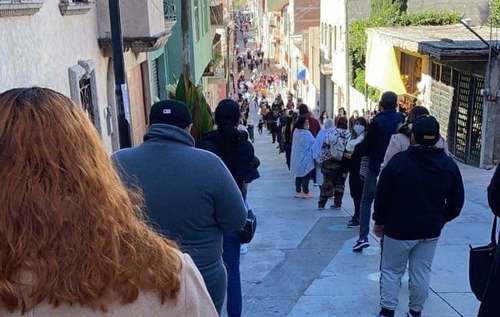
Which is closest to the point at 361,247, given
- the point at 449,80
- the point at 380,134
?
the point at 380,134

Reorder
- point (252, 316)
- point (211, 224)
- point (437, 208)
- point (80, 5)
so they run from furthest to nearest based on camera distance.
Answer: point (80, 5) → point (252, 316) → point (437, 208) → point (211, 224)

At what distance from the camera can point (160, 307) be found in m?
1.49

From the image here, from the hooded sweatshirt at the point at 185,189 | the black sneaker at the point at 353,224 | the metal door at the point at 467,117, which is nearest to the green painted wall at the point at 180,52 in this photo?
the metal door at the point at 467,117

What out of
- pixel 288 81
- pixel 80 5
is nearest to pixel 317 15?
pixel 288 81

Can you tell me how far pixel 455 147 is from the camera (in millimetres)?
15641

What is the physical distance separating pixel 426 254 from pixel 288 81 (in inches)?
2091

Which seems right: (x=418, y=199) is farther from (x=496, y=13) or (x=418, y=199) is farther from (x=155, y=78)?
(x=496, y=13)

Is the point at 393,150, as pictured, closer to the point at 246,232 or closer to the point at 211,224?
the point at 246,232

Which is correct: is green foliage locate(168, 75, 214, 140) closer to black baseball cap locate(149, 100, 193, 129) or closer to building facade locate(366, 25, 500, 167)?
black baseball cap locate(149, 100, 193, 129)

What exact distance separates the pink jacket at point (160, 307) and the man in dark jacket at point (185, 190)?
1440 millimetres

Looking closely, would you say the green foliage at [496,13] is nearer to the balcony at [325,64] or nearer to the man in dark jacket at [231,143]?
the balcony at [325,64]

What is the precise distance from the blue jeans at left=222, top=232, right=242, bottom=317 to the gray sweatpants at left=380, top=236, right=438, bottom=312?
43.2 inches

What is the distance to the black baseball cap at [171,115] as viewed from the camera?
10.9 feet

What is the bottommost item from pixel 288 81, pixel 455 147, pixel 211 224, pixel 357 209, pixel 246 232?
pixel 288 81
